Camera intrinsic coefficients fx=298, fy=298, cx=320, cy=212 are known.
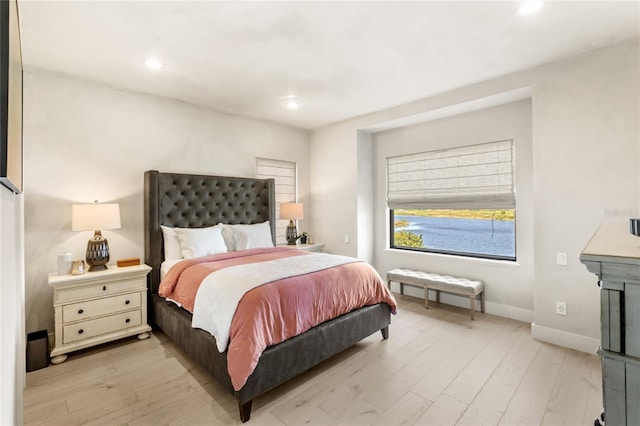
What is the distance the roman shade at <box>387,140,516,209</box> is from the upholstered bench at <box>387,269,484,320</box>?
941 mm

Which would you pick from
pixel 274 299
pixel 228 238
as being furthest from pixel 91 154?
pixel 274 299

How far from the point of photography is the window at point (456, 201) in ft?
11.9

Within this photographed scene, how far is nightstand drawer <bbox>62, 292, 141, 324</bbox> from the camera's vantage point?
2.65 m

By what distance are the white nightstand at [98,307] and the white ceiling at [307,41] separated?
6.55 feet

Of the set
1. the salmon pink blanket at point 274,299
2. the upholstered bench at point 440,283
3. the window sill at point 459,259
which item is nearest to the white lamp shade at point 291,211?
the salmon pink blanket at point 274,299

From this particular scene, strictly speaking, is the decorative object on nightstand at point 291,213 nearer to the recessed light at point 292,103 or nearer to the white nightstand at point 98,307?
the recessed light at point 292,103

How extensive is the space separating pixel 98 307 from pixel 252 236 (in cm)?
174

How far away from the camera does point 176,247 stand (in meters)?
3.38

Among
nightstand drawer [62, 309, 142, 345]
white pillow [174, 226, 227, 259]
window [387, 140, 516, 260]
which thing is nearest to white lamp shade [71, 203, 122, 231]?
white pillow [174, 226, 227, 259]

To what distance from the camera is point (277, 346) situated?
2082mm

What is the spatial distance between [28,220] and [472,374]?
418 cm

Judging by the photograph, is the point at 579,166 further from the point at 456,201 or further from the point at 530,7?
the point at 530,7

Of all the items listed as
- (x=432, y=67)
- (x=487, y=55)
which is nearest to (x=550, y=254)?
(x=487, y=55)

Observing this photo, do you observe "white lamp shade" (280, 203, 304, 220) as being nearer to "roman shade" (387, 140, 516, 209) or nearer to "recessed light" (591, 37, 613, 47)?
"roman shade" (387, 140, 516, 209)
